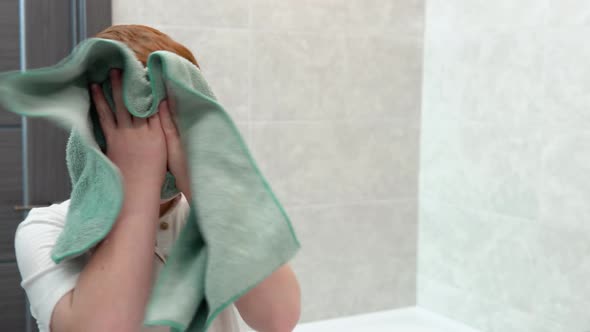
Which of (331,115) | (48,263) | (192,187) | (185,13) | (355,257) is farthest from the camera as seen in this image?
(355,257)

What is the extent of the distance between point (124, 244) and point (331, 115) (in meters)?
1.51

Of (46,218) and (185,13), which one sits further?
(185,13)

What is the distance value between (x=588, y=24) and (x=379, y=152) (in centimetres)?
81

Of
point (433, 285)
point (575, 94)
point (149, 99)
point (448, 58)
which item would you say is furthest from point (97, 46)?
point (433, 285)

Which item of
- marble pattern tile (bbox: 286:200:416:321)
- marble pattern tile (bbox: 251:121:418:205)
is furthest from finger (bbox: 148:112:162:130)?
marble pattern tile (bbox: 286:200:416:321)

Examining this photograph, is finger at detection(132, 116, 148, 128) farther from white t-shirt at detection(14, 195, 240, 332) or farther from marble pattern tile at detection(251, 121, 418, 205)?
marble pattern tile at detection(251, 121, 418, 205)

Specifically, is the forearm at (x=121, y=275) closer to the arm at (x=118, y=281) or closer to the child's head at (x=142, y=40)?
the arm at (x=118, y=281)

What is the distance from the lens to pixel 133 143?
759 millimetres

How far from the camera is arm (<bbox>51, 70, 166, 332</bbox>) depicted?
74 cm

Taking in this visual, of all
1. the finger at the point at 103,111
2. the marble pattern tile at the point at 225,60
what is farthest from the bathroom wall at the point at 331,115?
the finger at the point at 103,111

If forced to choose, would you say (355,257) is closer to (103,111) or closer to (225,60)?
(225,60)

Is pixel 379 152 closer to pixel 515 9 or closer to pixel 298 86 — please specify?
pixel 298 86

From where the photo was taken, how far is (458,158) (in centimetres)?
221

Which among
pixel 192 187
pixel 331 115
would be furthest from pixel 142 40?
pixel 331 115
